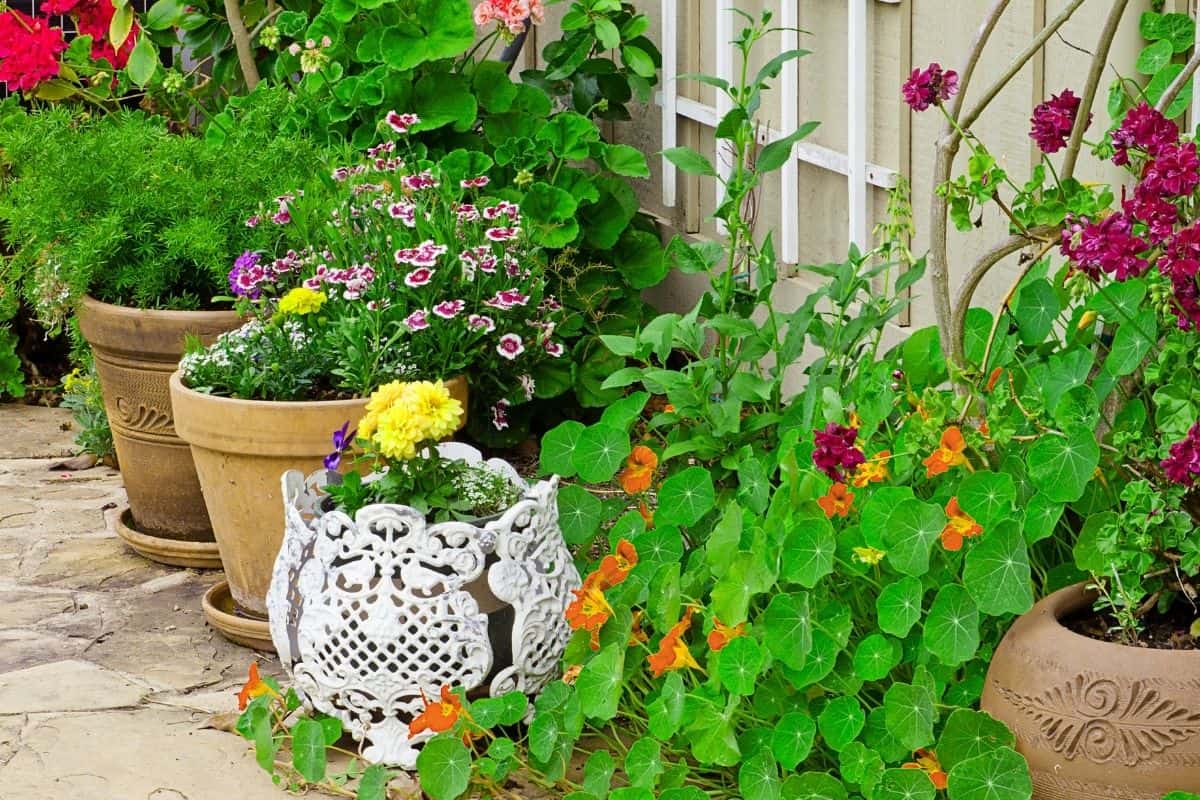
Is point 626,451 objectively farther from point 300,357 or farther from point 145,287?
point 145,287

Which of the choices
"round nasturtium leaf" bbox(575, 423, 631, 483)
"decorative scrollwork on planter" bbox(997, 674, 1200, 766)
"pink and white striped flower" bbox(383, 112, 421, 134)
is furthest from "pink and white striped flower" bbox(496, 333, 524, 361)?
"decorative scrollwork on planter" bbox(997, 674, 1200, 766)

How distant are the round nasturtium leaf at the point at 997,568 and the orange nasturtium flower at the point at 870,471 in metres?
0.26

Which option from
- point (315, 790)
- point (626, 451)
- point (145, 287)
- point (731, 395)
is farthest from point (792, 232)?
point (315, 790)

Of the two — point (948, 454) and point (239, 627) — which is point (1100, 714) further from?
point (239, 627)

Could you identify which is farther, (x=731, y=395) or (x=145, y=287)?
(x=145, y=287)

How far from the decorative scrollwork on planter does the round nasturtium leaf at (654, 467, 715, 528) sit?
0.85m

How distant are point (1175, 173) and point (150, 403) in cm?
240

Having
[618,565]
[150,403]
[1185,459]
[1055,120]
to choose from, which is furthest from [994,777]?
[150,403]

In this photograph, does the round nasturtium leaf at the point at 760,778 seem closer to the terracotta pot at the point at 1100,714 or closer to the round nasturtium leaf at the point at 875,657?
the round nasturtium leaf at the point at 875,657

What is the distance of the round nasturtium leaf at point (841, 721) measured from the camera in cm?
235

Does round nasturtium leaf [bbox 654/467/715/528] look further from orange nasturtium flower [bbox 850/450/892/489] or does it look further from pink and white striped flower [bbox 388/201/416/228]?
pink and white striped flower [bbox 388/201/416/228]

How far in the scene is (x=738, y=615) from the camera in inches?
95.0

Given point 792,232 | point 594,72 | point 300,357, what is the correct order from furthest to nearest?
point 594,72 → point 792,232 → point 300,357

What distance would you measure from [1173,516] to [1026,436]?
25 centimetres
